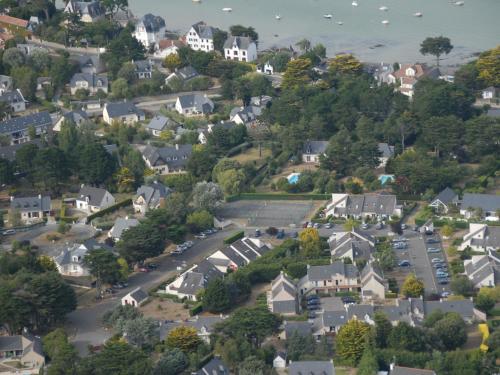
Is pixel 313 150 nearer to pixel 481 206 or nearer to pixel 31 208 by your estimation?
pixel 481 206

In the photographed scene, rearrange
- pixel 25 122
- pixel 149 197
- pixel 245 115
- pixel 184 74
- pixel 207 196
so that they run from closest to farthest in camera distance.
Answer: pixel 207 196 < pixel 149 197 < pixel 25 122 < pixel 245 115 < pixel 184 74

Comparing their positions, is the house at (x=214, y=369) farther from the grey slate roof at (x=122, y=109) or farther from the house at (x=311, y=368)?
the grey slate roof at (x=122, y=109)

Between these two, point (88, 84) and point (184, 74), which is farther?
point (184, 74)

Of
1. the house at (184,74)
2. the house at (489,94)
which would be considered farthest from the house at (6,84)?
the house at (489,94)

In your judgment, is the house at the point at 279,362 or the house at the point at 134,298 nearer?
the house at the point at 279,362

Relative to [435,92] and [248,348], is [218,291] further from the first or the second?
[435,92]

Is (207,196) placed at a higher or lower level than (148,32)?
lower

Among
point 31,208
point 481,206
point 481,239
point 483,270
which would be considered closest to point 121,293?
point 31,208

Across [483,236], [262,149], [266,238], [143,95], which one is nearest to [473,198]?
[483,236]
